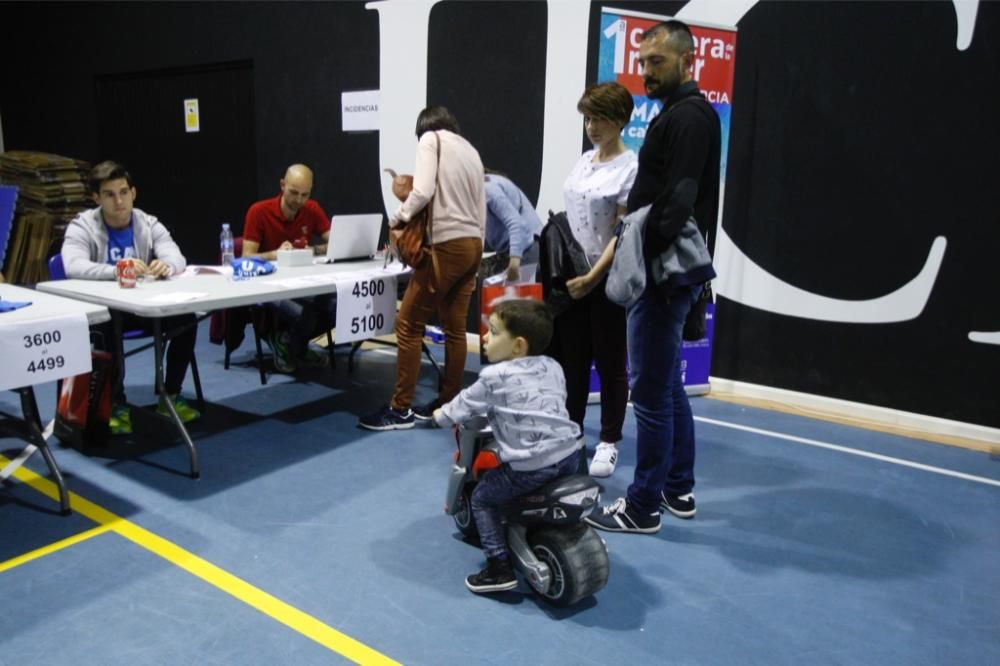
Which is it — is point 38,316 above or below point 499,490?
above

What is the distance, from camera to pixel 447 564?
237cm

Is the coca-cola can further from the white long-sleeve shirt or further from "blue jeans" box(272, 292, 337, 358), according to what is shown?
the white long-sleeve shirt

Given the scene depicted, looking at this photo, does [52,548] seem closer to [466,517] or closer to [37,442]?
[37,442]

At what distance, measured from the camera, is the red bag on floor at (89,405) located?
10.2 feet

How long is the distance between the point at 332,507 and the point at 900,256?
302 cm

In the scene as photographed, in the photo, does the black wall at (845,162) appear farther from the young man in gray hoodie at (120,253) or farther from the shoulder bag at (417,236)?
the young man in gray hoodie at (120,253)

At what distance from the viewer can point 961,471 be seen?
3.28 m

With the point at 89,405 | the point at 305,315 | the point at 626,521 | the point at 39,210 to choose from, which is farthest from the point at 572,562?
the point at 39,210

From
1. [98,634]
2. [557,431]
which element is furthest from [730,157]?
[98,634]

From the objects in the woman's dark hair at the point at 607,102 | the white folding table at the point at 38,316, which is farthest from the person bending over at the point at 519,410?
the white folding table at the point at 38,316

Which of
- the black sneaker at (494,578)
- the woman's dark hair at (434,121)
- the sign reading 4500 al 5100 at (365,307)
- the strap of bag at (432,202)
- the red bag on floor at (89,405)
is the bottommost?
the black sneaker at (494,578)

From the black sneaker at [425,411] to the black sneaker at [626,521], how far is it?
1.25 metres

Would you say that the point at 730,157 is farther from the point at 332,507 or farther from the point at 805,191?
the point at 332,507

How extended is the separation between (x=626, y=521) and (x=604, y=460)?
0.53m
